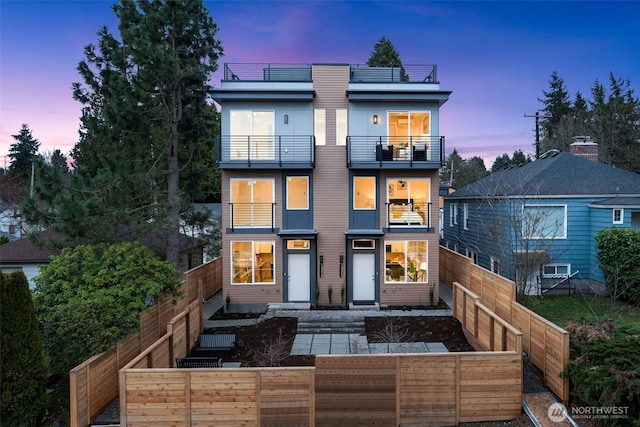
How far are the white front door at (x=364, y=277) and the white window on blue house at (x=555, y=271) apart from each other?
7.82m

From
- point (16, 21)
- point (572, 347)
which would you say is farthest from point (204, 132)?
point (572, 347)

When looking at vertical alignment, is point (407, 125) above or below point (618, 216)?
above

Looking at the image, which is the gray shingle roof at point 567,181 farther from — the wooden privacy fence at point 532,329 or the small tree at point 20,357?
the small tree at point 20,357

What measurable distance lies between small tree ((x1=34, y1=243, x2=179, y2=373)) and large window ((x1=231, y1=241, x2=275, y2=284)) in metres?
4.75

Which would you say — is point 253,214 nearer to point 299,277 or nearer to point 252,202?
point 252,202

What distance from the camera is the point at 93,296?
847 cm

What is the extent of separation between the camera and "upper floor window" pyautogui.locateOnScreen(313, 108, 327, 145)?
15.1 meters

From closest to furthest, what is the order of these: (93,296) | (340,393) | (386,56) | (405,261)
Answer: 1. (340,393)
2. (93,296)
3. (405,261)
4. (386,56)

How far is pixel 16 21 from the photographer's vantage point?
1191cm

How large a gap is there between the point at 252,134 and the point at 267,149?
3.08 ft

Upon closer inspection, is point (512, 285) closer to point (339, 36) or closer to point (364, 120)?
point (364, 120)

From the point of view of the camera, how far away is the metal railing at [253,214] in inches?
589

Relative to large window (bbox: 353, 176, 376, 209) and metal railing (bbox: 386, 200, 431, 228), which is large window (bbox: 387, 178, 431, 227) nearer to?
metal railing (bbox: 386, 200, 431, 228)

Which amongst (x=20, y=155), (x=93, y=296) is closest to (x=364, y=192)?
(x=93, y=296)
